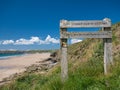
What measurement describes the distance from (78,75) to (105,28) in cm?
212

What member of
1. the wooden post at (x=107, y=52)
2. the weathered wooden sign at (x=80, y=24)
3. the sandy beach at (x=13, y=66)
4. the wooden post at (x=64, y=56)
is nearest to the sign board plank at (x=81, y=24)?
the weathered wooden sign at (x=80, y=24)

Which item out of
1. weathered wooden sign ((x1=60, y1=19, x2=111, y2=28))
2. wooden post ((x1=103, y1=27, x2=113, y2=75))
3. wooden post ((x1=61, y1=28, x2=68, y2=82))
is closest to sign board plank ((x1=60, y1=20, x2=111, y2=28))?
weathered wooden sign ((x1=60, y1=19, x2=111, y2=28))

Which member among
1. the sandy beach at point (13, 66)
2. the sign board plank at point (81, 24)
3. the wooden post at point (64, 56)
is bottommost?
the sandy beach at point (13, 66)

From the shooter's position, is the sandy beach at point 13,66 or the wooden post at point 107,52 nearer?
the wooden post at point 107,52

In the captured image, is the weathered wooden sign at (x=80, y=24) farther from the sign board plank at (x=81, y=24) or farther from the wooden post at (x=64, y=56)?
the wooden post at (x=64, y=56)

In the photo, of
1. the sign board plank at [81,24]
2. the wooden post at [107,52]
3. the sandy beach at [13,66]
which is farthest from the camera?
the sandy beach at [13,66]

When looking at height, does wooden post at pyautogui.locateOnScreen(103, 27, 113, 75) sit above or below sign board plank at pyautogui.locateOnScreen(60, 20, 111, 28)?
below

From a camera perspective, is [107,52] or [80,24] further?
[107,52]

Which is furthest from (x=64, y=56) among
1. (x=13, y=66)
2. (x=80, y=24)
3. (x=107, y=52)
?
(x=13, y=66)

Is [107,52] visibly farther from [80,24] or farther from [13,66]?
[13,66]

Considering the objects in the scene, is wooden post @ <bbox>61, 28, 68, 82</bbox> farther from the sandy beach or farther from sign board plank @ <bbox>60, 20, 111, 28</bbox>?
the sandy beach

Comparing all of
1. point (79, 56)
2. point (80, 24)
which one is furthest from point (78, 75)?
point (79, 56)

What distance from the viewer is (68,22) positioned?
33.4ft

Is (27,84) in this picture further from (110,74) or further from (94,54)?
(110,74)
